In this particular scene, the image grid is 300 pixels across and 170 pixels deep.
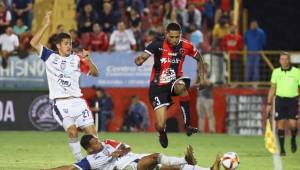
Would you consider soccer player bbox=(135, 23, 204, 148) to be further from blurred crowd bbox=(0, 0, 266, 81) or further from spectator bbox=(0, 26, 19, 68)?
spectator bbox=(0, 26, 19, 68)

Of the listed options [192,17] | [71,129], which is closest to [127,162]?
[71,129]

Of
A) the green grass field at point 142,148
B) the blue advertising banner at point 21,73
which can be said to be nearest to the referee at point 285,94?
the green grass field at point 142,148

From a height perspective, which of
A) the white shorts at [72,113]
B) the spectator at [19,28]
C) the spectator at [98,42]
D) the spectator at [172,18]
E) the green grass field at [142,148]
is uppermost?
the spectator at [172,18]

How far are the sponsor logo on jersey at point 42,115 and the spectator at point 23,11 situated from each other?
104 inches

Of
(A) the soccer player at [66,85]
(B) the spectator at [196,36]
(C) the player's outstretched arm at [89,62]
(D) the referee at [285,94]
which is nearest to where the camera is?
(C) the player's outstretched arm at [89,62]

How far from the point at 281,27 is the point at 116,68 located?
5.60 metres

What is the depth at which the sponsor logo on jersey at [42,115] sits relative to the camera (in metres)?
31.0

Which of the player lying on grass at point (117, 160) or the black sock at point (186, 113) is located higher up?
the black sock at point (186, 113)

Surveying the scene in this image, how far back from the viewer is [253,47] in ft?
101

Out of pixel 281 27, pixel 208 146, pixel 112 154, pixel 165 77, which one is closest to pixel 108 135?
pixel 208 146

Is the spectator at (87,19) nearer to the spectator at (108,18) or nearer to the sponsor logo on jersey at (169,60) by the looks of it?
the spectator at (108,18)

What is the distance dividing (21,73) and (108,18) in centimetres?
318

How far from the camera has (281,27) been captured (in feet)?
107

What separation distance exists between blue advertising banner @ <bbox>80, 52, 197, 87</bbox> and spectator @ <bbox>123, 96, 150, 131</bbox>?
0.58m
